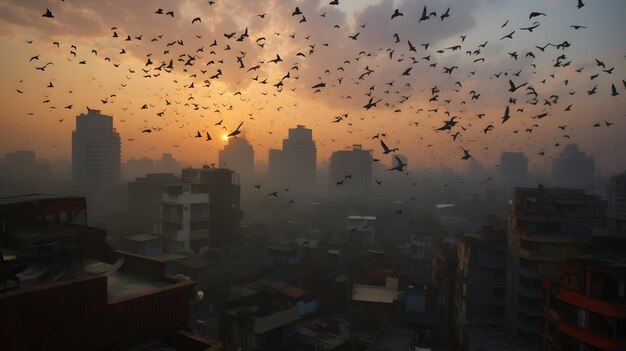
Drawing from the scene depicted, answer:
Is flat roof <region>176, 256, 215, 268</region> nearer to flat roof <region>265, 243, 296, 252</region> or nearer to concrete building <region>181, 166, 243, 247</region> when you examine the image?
flat roof <region>265, 243, 296, 252</region>

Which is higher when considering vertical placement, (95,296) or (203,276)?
(95,296)

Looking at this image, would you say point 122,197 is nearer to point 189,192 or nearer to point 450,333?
point 189,192

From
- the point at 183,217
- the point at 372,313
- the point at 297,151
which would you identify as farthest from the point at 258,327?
the point at 297,151

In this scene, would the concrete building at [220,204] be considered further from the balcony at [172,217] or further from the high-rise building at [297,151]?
the high-rise building at [297,151]

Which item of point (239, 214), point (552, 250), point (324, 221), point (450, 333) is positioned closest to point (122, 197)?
point (324, 221)

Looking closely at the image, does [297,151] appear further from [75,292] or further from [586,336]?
[75,292]

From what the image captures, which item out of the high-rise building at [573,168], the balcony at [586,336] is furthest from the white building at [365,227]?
the high-rise building at [573,168]
